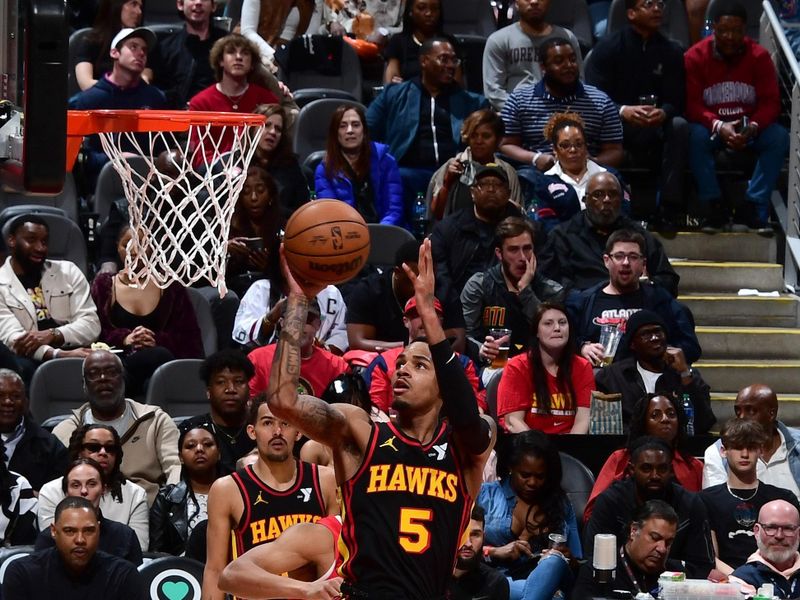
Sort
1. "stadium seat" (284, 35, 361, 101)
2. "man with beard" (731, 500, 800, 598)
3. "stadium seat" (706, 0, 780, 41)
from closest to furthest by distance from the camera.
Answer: "man with beard" (731, 500, 800, 598) < "stadium seat" (284, 35, 361, 101) < "stadium seat" (706, 0, 780, 41)

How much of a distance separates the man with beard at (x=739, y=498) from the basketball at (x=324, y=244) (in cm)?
348

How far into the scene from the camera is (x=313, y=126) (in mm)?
11406

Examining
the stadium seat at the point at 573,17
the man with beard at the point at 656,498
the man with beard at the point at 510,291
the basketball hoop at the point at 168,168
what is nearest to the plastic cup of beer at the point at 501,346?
the man with beard at the point at 510,291

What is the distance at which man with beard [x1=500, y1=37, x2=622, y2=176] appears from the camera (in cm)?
1096

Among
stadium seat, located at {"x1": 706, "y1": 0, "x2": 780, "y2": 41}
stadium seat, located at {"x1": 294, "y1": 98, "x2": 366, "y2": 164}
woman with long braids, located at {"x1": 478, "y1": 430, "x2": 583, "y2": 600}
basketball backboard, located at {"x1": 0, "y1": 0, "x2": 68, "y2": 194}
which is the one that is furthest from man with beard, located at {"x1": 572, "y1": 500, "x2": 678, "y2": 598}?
stadium seat, located at {"x1": 706, "y1": 0, "x2": 780, "y2": 41}

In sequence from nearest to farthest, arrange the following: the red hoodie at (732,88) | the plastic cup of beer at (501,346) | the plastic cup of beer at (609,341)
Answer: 1. the plastic cup of beer at (501,346)
2. the plastic cup of beer at (609,341)
3. the red hoodie at (732,88)

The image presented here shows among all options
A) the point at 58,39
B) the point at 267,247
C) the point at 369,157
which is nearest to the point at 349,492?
the point at 58,39

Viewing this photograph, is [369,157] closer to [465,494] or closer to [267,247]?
[267,247]

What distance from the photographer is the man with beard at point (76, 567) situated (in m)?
7.35

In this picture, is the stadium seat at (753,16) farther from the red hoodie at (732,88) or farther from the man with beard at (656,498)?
the man with beard at (656,498)

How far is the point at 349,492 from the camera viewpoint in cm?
544

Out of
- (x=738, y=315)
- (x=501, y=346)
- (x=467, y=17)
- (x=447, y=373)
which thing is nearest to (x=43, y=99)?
(x=447, y=373)

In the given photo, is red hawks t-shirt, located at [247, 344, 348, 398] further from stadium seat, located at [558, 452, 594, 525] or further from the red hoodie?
the red hoodie

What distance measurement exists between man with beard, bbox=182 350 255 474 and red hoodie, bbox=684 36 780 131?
4567 millimetres
